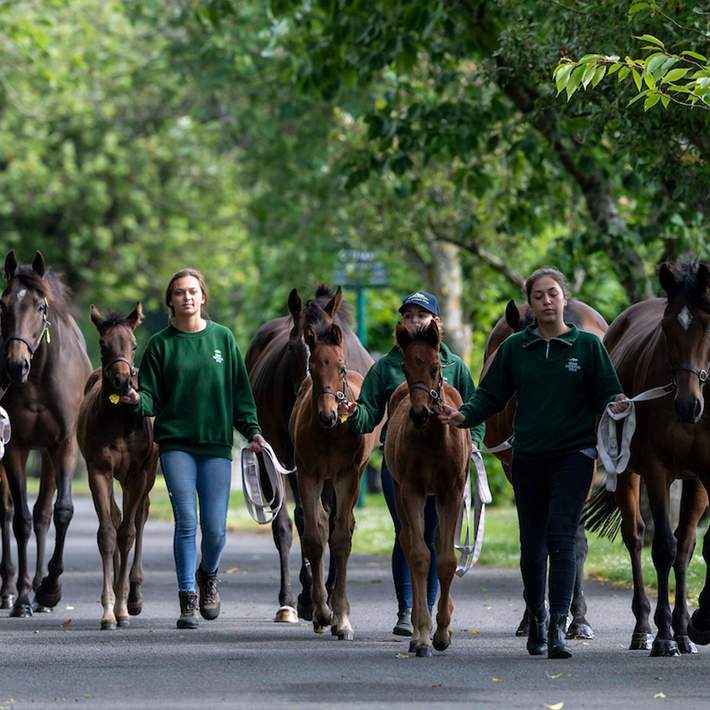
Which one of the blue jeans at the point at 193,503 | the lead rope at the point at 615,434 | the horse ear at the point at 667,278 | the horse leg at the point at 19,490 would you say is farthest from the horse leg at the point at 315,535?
the horse leg at the point at 19,490

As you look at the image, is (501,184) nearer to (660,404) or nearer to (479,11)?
(479,11)

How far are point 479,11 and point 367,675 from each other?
9184 millimetres

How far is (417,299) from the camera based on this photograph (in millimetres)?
11156

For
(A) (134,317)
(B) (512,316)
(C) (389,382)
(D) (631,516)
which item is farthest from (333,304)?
(D) (631,516)

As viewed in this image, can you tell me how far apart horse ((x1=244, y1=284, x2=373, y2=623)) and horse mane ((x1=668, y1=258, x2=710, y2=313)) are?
264 cm

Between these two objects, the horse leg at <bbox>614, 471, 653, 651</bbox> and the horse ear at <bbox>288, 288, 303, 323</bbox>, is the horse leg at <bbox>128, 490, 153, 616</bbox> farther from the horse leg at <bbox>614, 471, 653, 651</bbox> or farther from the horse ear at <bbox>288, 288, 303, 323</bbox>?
the horse leg at <bbox>614, 471, 653, 651</bbox>

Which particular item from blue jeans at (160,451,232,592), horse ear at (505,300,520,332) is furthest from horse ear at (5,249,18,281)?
horse ear at (505,300,520,332)

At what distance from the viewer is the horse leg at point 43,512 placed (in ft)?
47.1

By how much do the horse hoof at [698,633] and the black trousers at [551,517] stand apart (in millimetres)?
902

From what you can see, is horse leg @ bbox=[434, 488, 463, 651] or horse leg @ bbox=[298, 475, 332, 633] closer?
horse leg @ bbox=[434, 488, 463, 651]

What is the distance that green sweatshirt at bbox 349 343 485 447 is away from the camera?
11398 mm

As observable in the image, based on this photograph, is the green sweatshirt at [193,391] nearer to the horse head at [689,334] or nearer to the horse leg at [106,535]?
the horse leg at [106,535]

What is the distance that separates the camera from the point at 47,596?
13.7 meters

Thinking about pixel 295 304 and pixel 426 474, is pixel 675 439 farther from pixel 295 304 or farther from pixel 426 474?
pixel 295 304
